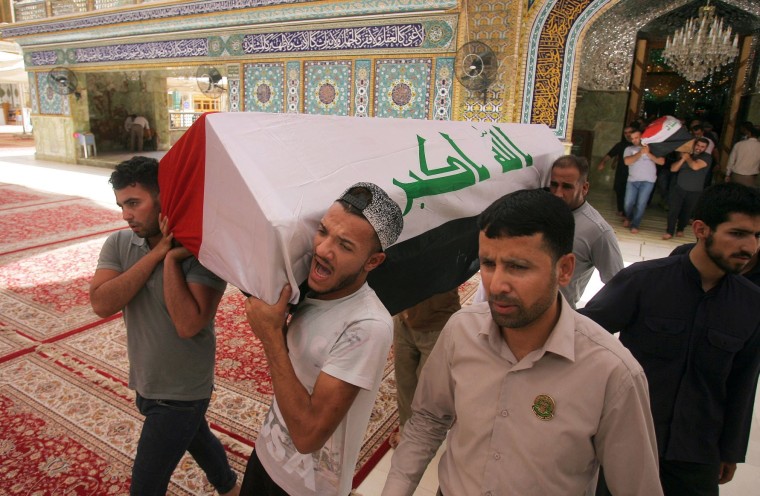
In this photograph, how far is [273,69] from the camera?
24.1 feet

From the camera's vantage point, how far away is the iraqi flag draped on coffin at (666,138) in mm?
5254

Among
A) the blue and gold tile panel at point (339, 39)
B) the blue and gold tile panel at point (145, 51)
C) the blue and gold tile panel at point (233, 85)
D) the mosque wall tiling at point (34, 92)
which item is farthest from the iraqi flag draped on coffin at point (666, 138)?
the mosque wall tiling at point (34, 92)

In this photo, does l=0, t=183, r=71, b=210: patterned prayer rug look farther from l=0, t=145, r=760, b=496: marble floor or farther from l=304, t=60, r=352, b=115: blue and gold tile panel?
l=304, t=60, r=352, b=115: blue and gold tile panel

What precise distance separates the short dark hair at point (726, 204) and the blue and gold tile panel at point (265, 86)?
22.2ft

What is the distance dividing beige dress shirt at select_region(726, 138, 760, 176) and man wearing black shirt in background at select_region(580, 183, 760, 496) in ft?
17.9

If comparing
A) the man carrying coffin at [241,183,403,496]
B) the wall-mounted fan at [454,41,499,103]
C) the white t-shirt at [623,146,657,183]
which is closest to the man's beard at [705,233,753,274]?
the man carrying coffin at [241,183,403,496]

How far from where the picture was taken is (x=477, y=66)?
5.64m

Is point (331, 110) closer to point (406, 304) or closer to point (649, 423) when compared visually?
point (406, 304)

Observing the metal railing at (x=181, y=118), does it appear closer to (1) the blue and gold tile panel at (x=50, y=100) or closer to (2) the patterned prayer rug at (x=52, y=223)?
(1) the blue and gold tile panel at (x=50, y=100)

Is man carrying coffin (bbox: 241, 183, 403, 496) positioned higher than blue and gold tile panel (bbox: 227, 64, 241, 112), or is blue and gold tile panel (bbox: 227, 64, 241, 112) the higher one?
blue and gold tile panel (bbox: 227, 64, 241, 112)

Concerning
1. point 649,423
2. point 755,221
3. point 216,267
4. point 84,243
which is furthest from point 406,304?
point 84,243

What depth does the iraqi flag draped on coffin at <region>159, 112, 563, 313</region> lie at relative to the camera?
0.89m

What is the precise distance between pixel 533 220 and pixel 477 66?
5.33 m

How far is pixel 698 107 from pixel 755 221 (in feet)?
29.5
